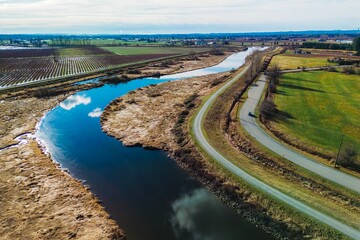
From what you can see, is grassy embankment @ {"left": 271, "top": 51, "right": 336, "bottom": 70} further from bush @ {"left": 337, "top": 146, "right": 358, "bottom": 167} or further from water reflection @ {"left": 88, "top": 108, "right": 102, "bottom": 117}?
bush @ {"left": 337, "top": 146, "right": 358, "bottom": 167}

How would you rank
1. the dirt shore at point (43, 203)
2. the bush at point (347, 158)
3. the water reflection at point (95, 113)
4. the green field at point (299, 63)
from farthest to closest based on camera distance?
the green field at point (299, 63), the water reflection at point (95, 113), the bush at point (347, 158), the dirt shore at point (43, 203)

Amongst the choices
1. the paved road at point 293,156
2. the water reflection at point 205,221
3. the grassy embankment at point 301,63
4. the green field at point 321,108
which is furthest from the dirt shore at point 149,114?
the grassy embankment at point 301,63

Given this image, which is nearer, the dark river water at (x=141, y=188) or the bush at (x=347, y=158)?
the dark river water at (x=141, y=188)

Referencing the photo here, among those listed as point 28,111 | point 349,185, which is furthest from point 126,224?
point 28,111

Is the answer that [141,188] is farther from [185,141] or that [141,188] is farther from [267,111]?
[267,111]

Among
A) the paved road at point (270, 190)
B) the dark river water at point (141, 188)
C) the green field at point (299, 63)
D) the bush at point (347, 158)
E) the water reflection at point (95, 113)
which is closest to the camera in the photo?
the paved road at point (270, 190)

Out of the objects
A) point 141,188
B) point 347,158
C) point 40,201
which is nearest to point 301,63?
point 347,158

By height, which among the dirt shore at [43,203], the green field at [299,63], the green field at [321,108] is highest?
the green field at [299,63]

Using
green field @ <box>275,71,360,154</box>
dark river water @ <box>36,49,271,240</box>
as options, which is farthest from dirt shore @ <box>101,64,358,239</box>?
green field @ <box>275,71,360,154</box>

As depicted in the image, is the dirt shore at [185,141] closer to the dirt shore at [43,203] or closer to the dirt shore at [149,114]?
→ the dirt shore at [149,114]
